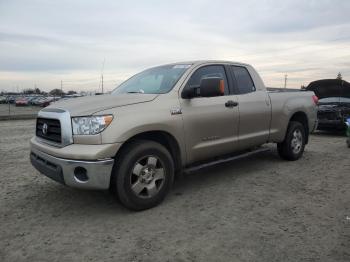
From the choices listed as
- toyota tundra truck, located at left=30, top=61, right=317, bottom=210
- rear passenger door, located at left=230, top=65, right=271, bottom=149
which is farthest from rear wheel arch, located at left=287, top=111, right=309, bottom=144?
rear passenger door, located at left=230, top=65, right=271, bottom=149

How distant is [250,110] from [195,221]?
2488 millimetres

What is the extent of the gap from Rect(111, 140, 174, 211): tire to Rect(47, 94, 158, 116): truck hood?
0.52 metres

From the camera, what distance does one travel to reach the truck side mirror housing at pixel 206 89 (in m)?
4.84

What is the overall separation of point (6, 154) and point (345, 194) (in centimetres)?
697

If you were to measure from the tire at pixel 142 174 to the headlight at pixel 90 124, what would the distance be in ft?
1.33

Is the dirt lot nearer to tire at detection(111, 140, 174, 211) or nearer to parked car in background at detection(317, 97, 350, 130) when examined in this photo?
tire at detection(111, 140, 174, 211)

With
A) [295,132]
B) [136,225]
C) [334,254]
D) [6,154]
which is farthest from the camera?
[6,154]

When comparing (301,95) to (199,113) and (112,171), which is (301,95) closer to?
(199,113)

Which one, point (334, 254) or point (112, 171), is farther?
point (112, 171)

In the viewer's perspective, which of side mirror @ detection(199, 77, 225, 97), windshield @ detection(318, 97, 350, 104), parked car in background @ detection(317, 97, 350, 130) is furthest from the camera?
windshield @ detection(318, 97, 350, 104)

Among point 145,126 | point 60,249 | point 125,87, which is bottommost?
point 60,249

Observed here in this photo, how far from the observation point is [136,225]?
4023mm

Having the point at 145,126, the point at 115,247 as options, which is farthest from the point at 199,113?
the point at 115,247

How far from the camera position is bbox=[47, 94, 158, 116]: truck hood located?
166 inches
